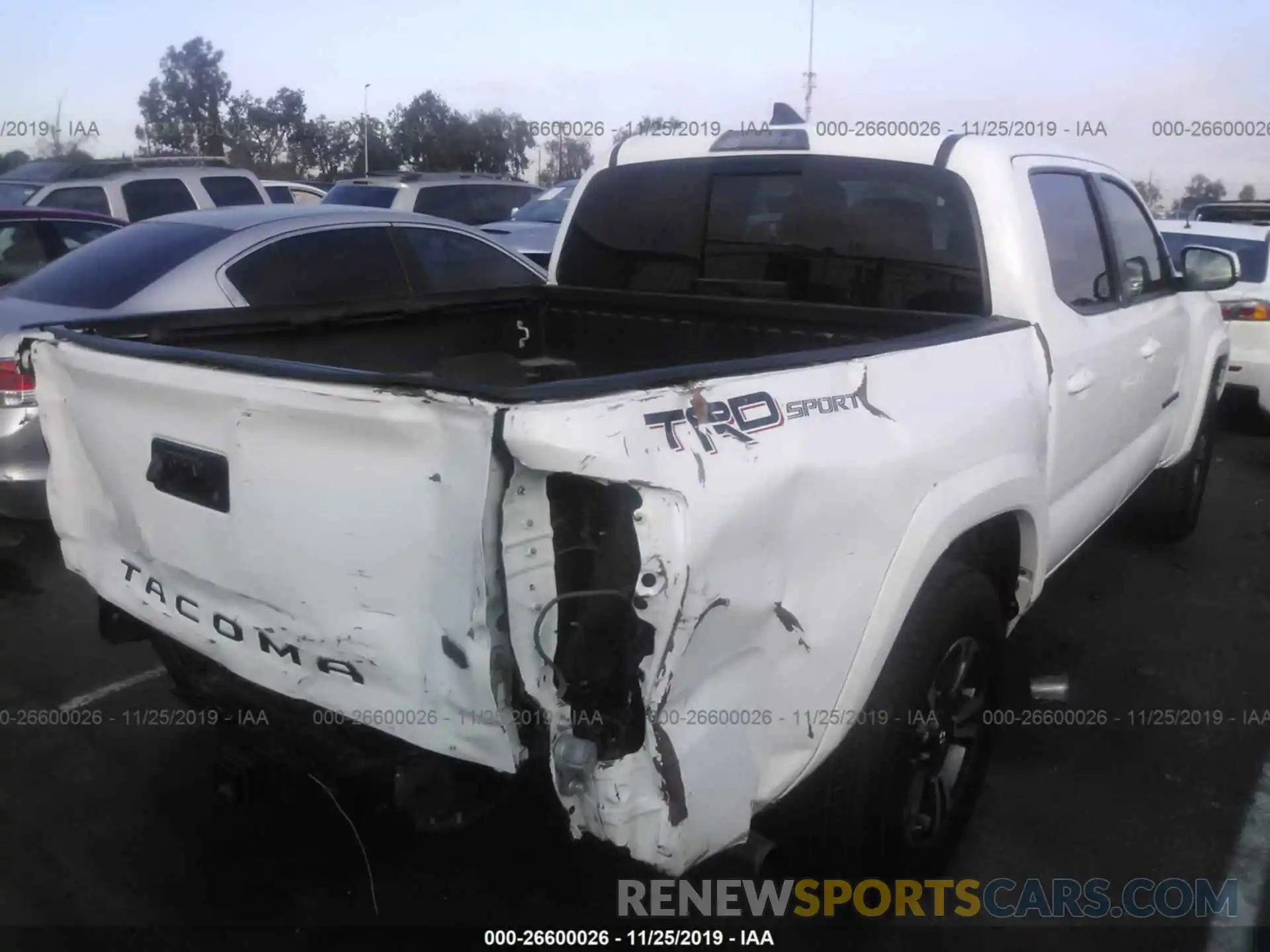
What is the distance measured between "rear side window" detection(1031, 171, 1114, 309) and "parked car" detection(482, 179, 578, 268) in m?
6.40

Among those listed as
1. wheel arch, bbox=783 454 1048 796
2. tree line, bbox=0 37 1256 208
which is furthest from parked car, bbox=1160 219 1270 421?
tree line, bbox=0 37 1256 208

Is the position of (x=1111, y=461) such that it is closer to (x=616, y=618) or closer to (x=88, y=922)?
(x=616, y=618)

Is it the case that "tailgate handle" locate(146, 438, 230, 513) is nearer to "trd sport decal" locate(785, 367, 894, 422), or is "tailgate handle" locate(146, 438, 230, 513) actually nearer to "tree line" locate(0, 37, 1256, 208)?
"trd sport decal" locate(785, 367, 894, 422)

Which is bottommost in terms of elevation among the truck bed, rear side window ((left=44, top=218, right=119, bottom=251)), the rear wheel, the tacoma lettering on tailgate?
the rear wheel

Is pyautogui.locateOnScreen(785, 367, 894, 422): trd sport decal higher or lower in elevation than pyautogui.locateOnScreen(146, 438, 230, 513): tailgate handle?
higher

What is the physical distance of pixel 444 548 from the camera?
6.31 ft

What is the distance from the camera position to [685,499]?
1793 mm

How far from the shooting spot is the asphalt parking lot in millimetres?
2885

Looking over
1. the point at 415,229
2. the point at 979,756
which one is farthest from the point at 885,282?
the point at 415,229

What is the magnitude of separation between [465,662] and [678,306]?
2103 millimetres

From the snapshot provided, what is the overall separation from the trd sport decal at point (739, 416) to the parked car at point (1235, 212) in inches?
495

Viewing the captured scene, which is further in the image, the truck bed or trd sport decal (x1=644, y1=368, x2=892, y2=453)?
the truck bed

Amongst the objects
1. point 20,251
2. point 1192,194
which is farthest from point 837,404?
point 1192,194

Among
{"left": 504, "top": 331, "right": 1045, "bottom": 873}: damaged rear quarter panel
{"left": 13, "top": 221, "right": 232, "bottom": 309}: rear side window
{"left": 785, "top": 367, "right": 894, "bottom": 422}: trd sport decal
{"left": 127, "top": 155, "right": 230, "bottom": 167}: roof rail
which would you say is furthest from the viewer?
{"left": 127, "top": 155, "right": 230, "bottom": 167}: roof rail
